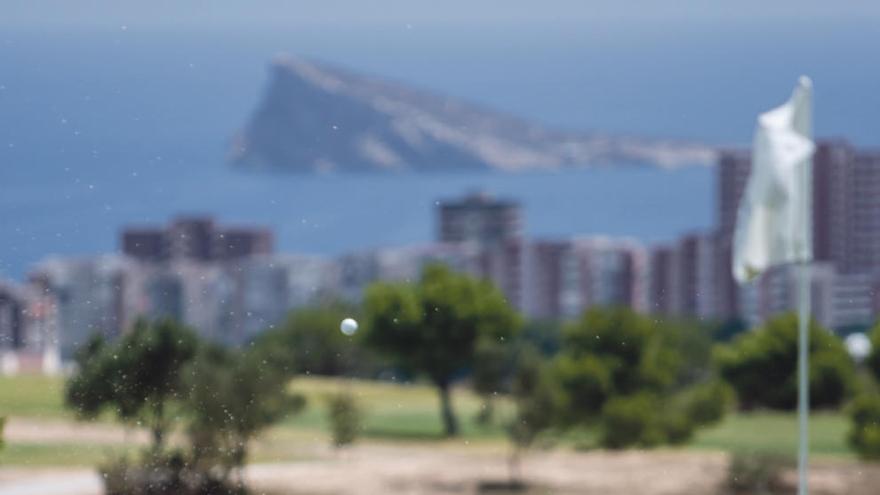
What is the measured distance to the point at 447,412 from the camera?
38.0ft

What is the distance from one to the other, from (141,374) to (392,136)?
60.0 ft

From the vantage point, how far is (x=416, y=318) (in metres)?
11.9

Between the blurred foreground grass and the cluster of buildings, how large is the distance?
77.7 inches

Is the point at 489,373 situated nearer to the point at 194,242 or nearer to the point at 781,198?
the point at 781,198

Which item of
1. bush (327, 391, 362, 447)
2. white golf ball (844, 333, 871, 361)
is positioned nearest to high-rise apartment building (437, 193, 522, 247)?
white golf ball (844, 333, 871, 361)

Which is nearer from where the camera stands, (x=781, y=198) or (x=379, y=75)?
(x=781, y=198)

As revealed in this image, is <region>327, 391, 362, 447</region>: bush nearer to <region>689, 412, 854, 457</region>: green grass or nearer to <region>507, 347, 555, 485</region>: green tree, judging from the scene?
<region>507, 347, 555, 485</region>: green tree

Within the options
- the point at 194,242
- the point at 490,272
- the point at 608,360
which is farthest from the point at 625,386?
the point at 490,272

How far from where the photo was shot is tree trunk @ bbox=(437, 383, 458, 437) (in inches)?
421

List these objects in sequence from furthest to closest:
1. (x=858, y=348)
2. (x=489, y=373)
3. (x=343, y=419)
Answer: (x=858, y=348), (x=343, y=419), (x=489, y=373)

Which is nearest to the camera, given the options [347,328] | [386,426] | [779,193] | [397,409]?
[779,193]

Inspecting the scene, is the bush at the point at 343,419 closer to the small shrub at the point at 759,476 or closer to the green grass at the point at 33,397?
the green grass at the point at 33,397

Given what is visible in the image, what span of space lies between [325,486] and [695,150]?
24.5 meters

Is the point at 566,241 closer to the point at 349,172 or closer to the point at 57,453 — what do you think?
the point at 349,172
